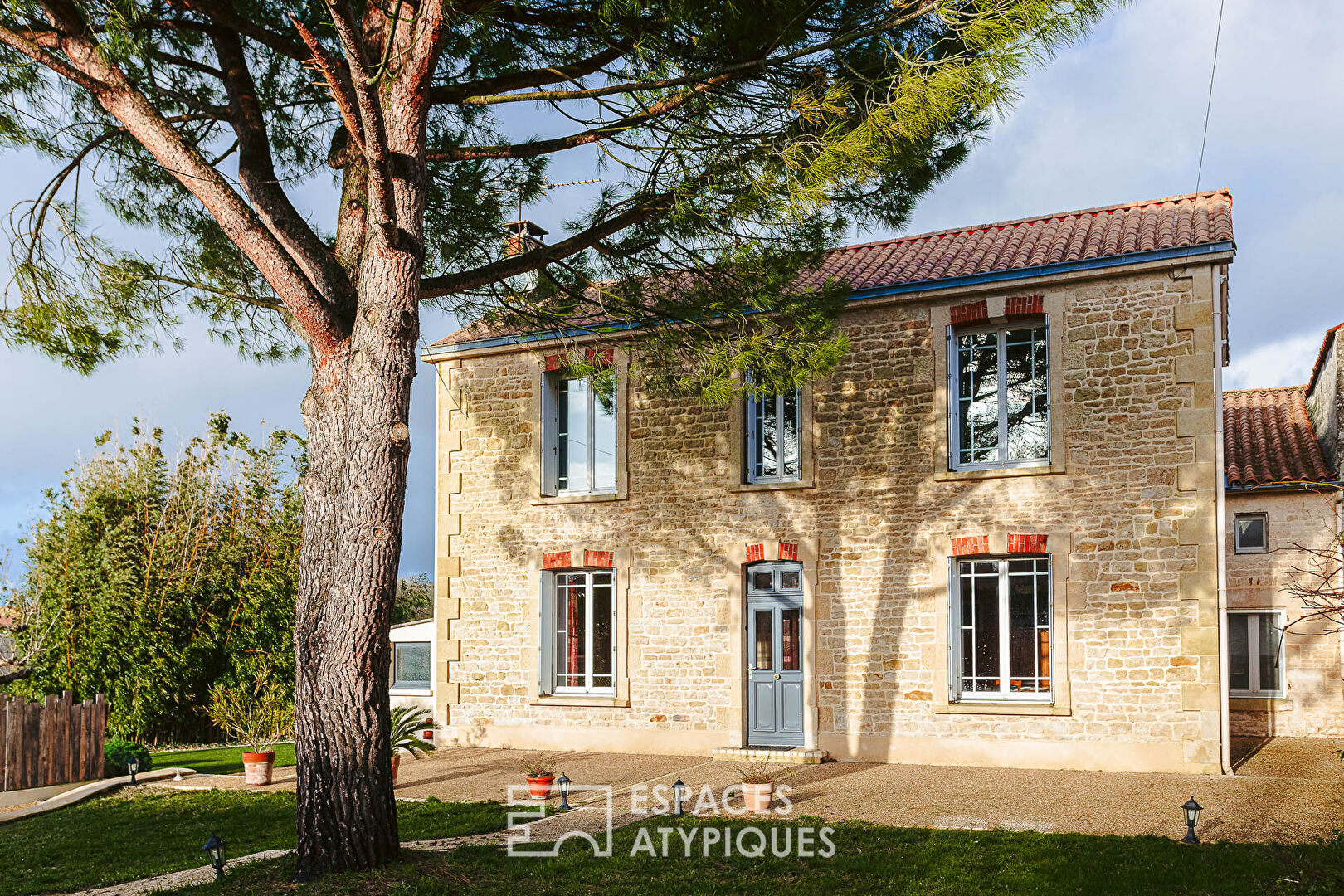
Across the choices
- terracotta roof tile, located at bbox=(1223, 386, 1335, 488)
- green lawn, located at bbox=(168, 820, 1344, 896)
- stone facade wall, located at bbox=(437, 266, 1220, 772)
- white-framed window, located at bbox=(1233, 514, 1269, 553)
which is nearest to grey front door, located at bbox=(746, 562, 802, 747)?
stone facade wall, located at bbox=(437, 266, 1220, 772)

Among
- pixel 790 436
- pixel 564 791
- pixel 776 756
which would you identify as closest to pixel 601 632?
pixel 776 756

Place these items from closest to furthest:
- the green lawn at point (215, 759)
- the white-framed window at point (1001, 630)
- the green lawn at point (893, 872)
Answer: the green lawn at point (893, 872), the white-framed window at point (1001, 630), the green lawn at point (215, 759)

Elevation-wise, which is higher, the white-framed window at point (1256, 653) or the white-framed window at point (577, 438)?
the white-framed window at point (577, 438)

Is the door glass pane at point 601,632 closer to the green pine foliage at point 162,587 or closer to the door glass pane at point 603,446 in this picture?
the door glass pane at point 603,446

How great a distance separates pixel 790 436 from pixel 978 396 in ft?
7.26

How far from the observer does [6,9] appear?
7352 mm

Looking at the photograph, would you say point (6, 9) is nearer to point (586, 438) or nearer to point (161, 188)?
Answer: point (161, 188)

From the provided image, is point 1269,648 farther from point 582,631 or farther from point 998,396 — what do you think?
point 582,631

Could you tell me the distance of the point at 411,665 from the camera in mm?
17250

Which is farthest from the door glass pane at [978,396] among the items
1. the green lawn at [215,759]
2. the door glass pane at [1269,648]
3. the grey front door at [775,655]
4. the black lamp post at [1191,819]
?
the green lawn at [215,759]

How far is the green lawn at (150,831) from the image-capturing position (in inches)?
306

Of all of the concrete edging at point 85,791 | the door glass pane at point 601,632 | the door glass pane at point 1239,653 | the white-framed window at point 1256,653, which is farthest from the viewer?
the door glass pane at point 1239,653

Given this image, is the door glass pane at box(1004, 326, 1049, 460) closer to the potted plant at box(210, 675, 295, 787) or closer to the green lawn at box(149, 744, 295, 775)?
the green lawn at box(149, 744, 295, 775)

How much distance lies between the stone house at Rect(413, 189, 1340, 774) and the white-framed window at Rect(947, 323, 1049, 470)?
Answer: 0.09ft
